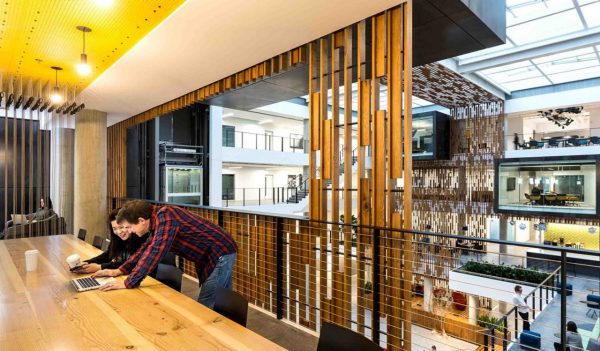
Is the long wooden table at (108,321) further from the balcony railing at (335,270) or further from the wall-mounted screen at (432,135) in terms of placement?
the wall-mounted screen at (432,135)

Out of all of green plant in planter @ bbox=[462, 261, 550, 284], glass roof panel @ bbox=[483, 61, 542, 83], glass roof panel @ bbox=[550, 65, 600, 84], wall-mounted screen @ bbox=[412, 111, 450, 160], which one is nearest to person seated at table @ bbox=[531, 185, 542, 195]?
green plant in planter @ bbox=[462, 261, 550, 284]

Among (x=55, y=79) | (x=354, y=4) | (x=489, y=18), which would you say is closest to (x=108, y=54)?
(x=55, y=79)

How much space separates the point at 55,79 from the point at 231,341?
5.18 metres

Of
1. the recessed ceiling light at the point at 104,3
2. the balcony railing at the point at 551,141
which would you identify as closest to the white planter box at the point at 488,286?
the balcony railing at the point at 551,141

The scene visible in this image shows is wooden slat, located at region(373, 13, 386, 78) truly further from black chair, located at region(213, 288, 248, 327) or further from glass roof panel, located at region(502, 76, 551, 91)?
glass roof panel, located at region(502, 76, 551, 91)

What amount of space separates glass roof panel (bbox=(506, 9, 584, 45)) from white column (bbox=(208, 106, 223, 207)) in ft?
28.9

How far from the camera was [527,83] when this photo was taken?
1164 cm

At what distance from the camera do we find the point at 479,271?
12258 mm

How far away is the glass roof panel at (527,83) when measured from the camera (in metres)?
11.3

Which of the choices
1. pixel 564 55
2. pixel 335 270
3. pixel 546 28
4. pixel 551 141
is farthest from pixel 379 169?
pixel 551 141

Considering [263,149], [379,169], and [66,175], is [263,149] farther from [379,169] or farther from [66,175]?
[379,169]

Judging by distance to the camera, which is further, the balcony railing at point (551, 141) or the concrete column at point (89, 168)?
the balcony railing at point (551, 141)

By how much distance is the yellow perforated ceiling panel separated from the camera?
9.73 ft

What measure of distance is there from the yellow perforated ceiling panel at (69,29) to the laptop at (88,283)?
2240 millimetres
